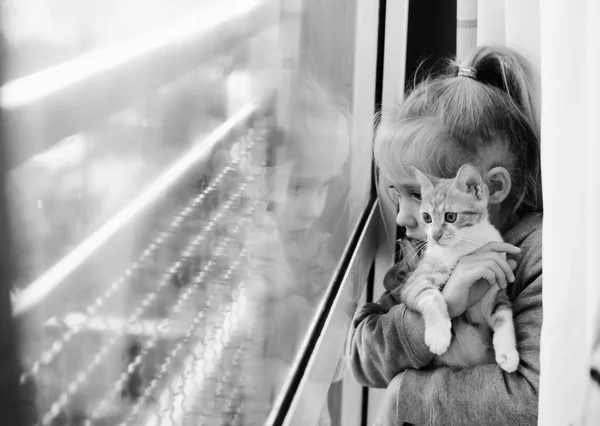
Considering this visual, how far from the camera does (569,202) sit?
2.02 feet

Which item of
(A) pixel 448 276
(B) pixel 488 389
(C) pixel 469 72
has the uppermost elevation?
(C) pixel 469 72

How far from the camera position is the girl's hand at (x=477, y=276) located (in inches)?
33.6

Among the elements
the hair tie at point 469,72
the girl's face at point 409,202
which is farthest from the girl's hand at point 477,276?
the hair tie at point 469,72

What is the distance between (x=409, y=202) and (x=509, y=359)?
0.85ft

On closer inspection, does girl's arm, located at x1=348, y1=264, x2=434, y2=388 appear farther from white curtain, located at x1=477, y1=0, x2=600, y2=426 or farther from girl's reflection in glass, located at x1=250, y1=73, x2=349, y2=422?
white curtain, located at x1=477, y1=0, x2=600, y2=426

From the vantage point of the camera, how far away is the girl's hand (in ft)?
2.80

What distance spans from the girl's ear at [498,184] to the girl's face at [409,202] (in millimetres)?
100

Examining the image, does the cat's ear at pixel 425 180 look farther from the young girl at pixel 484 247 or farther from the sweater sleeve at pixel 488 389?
the sweater sleeve at pixel 488 389

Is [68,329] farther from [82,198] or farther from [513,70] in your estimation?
[513,70]

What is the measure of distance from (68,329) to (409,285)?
0.68 meters

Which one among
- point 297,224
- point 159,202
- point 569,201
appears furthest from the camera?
point 297,224

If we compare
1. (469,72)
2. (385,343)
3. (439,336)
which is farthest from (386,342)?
(469,72)

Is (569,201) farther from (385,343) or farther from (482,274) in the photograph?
(385,343)

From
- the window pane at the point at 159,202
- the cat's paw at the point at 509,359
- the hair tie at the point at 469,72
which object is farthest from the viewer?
the hair tie at the point at 469,72
